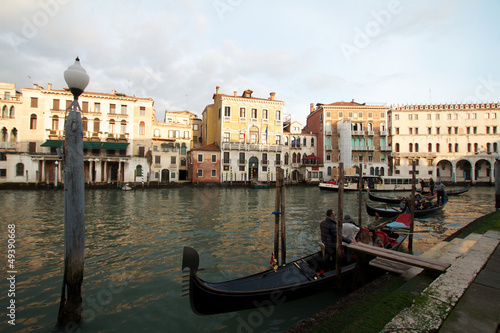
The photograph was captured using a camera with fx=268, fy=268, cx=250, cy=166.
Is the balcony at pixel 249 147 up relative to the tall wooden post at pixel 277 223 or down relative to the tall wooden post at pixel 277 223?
up

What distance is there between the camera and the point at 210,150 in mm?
33156

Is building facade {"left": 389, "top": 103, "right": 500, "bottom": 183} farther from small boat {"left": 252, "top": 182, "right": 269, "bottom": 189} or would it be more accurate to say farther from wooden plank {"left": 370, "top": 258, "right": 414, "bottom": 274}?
wooden plank {"left": 370, "top": 258, "right": 414, "bottom": 274}

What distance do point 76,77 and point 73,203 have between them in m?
1.56

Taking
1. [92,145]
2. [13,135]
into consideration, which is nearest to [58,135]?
[92,145]

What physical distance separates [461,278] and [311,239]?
463 centimetres

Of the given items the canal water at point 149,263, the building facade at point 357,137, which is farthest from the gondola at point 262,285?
the building facade at point 357,137

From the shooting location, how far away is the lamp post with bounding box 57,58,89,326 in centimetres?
330

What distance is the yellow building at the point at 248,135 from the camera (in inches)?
1345

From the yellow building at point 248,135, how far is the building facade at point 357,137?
6910 millimetres

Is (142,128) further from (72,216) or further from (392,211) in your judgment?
(72,216)

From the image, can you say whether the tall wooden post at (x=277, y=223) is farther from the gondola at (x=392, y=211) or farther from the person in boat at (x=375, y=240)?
the gondola at (x=392, y=211)

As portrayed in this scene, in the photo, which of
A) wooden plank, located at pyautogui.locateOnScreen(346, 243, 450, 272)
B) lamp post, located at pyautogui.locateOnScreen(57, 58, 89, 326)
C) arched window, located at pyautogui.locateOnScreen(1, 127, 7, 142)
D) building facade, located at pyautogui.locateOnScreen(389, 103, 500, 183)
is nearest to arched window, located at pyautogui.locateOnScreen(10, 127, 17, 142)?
arched window, located at pyautogui.locateOnScreen(1, 127, 7, 142)

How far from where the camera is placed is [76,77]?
332cm

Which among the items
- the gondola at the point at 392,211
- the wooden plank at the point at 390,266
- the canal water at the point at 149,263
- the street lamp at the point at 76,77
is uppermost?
the street lamp at the point at 76,77
